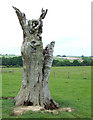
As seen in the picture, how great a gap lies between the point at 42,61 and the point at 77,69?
34.3 meters

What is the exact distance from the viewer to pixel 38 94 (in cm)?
1009

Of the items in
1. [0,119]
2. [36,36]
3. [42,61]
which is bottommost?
[0,119]

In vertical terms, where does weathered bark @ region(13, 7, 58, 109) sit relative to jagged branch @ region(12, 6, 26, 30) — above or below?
below

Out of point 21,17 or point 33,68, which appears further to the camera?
point 21,17

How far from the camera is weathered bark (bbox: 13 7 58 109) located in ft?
32.9

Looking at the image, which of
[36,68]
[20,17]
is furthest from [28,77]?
[20,17]

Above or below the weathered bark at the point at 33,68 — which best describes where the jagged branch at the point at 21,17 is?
above

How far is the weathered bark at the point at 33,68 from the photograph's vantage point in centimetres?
1002

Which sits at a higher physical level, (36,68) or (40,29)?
(40,29)

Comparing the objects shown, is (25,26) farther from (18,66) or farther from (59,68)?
(18,66)

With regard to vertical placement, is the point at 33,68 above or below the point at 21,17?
below

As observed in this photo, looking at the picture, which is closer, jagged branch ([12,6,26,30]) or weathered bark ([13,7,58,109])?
weathered bark ([13,7,58,109])

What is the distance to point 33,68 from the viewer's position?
33.2ft

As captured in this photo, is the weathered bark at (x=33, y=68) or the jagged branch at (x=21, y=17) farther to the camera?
the jagged branch at (x=21, y=17)
